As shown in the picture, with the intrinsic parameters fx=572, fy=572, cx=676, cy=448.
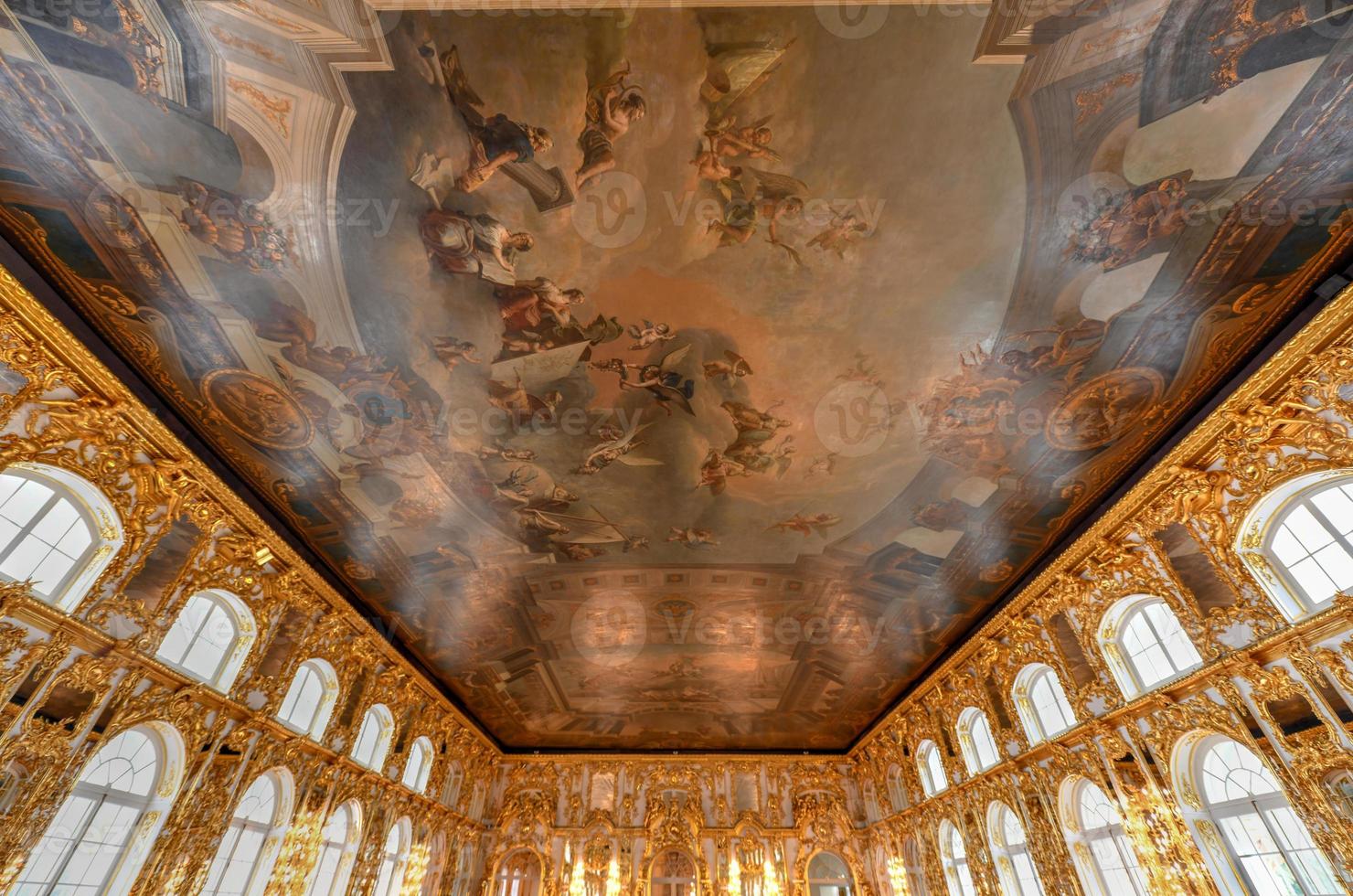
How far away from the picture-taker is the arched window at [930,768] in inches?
711

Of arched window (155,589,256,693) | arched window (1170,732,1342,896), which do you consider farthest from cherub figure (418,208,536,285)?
arched window (1170,732,1342,896)

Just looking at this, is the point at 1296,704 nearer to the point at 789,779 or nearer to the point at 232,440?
the point at 232,440

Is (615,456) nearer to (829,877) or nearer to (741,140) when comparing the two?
(741,140)

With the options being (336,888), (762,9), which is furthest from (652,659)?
(762,9)

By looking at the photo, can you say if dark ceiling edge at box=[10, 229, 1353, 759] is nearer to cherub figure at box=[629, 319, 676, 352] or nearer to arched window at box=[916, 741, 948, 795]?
arched window at box=[916, 741, 948, 795]

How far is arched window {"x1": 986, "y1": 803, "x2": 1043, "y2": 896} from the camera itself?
1409 cm

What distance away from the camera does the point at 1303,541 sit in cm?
803

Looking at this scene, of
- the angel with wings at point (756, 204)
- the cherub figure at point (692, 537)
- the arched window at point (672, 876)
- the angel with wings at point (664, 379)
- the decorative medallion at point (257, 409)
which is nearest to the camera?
the angel with wings at point (756, 204)

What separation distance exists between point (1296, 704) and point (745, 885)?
2040cm

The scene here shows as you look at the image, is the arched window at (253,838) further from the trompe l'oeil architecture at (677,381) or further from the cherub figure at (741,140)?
the cherub figure at (741,140)

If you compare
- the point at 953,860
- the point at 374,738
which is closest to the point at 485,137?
the point at 374,738

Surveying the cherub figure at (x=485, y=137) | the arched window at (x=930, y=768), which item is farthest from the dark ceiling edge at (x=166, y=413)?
the arched window at (x=930, y=768)

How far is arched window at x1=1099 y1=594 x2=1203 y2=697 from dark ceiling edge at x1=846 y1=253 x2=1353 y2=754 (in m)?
1.48

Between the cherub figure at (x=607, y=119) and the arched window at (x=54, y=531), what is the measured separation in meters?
8.36
